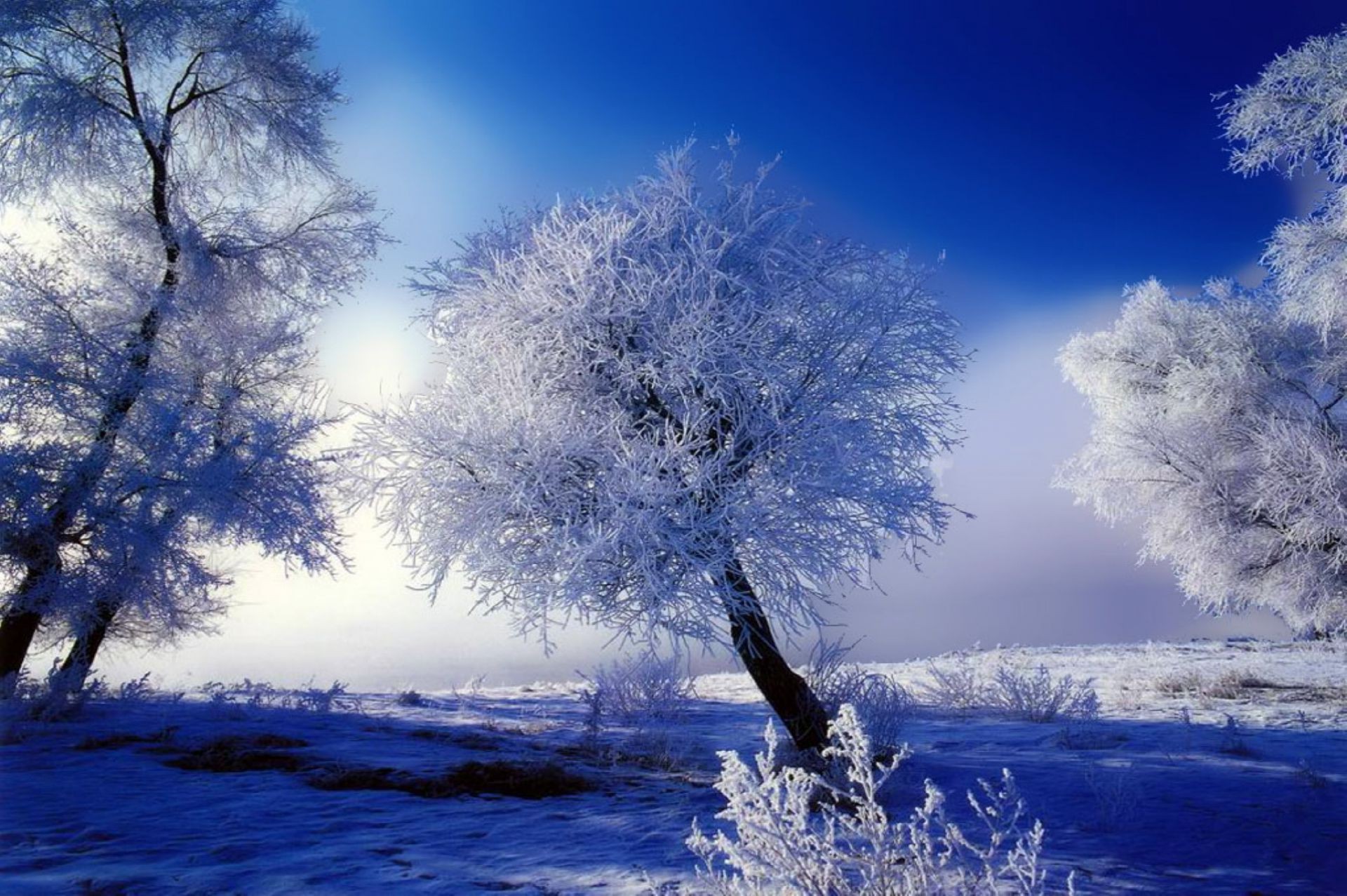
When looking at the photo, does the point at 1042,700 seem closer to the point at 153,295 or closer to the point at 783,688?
the point at 783,688

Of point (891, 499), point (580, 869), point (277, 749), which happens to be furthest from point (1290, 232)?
point (277, 749)

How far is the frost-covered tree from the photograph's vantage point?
383 inches

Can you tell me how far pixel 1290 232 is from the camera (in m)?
12.2

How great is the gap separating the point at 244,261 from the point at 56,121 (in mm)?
2576

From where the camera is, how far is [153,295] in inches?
414

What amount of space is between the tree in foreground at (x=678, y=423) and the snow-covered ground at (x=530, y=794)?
131cm

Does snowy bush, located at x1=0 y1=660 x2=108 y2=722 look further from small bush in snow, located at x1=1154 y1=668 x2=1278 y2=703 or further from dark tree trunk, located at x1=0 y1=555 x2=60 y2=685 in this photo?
small bush in snow, located at x1=1154 y1=668 x2=1278 y2=703

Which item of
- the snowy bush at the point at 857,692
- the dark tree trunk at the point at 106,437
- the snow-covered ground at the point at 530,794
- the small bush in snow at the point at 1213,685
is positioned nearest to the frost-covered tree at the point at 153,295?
the dark tree trunk at the point at 106,437

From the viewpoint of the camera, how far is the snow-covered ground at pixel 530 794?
13.7 ft

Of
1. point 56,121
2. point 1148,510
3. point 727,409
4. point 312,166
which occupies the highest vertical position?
point 312,166

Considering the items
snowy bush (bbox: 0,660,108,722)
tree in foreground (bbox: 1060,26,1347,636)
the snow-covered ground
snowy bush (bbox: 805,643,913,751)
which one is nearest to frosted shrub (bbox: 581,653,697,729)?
the snow-covered ground

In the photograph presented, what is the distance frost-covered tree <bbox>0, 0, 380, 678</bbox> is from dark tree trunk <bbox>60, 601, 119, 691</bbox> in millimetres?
167

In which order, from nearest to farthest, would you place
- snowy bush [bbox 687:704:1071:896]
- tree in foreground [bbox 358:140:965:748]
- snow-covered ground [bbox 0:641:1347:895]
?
snowy bush [bbox 687:704:1071:896] < snow-covered ground [bbox 0:641:1347:895] < tree in foreground [bbox 358:140:965:748]

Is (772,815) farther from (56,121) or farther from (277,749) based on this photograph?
(56,121)
